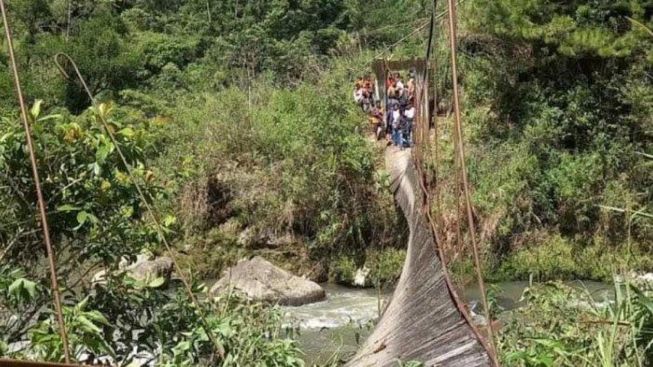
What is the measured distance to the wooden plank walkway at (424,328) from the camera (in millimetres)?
2217

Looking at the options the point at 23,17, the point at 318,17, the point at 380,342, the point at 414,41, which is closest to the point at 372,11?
the point at 318,17

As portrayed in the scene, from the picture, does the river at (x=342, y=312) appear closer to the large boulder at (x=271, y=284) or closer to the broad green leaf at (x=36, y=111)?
the large boulder at (x=271, y=284)

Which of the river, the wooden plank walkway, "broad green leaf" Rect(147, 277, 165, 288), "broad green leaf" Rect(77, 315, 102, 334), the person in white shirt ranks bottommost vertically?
the river

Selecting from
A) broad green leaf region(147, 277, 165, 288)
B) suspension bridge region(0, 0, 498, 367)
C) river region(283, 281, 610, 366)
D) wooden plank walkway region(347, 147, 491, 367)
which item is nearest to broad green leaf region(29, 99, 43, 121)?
suspension bridge region(0, 0, 498, 367)

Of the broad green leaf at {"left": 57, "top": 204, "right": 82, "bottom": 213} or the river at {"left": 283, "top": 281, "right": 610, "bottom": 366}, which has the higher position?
the broad green leaf at {"left": 57, "top": 204, "right": 82, "bottom": 213}

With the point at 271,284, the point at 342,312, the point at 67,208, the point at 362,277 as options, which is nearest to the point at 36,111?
the point at 67,208

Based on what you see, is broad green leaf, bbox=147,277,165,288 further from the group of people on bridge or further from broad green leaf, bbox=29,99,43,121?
the group of people on bridge

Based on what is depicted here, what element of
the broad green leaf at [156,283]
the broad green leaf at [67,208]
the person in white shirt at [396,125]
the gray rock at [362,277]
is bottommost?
the gray rock at [362,277]

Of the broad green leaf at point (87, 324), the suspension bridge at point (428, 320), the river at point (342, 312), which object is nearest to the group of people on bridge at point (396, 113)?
the river at point (342, 312)

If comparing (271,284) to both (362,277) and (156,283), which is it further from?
(156,283)

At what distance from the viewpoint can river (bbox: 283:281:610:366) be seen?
7.02 m

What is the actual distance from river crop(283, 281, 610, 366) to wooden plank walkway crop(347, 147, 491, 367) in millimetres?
2866

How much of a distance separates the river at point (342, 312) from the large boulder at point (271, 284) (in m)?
0.12

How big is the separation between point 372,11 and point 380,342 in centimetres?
2102
